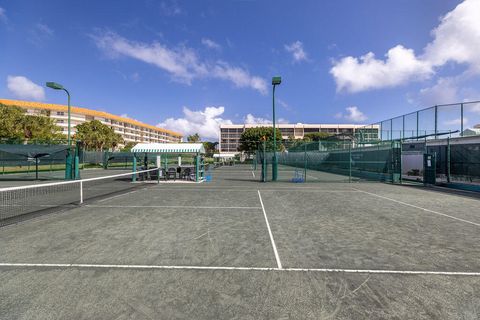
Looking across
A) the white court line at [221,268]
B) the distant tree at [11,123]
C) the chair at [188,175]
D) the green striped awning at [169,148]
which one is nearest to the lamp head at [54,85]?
the green striped awning at [169,148]

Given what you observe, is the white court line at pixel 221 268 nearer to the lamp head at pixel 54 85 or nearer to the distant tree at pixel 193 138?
the lamp head at pixel 54 85

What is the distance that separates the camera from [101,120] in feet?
373

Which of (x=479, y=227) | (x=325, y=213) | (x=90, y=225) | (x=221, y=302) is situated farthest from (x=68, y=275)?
(x=479, y=227)

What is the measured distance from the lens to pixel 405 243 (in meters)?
5.72

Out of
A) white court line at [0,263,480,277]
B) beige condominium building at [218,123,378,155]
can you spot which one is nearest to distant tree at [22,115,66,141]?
white court line at [0,263,480,277]

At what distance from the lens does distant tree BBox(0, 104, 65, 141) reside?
3588 cm

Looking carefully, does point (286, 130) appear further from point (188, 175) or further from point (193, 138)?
point (188, 175)

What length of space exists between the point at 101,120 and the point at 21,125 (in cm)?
8088

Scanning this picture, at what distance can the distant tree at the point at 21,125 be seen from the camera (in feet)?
118

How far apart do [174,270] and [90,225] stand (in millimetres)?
4200

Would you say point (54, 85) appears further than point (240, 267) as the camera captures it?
Yes

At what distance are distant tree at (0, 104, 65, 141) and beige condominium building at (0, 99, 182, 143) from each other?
807 cm

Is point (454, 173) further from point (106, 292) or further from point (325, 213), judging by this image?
point (106, 292)

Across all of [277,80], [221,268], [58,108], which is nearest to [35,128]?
[277,80]
